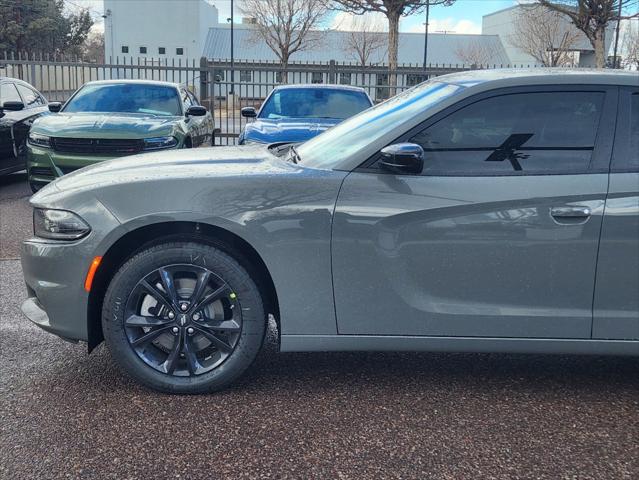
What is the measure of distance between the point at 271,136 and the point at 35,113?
455 centimetres

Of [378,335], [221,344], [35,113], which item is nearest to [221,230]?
[221,344]

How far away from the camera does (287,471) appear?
285cm

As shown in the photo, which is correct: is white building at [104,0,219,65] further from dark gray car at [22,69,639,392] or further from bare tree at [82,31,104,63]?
dark gray car at [22,69,639,392]

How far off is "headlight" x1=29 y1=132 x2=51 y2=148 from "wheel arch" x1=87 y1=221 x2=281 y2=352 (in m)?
5.27

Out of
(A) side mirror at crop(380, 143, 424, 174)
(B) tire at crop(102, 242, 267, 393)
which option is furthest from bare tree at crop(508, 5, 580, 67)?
(B) tire at crop(102, 242, 267, 393)

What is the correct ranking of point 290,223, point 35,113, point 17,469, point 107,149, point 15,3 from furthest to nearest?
1. point 15,3
2. point 35,113
3. point 107,149
4. point 290,223
5. point 17,469

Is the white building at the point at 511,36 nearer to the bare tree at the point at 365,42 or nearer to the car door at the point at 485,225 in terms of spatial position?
the bare tree at the point at 365,42

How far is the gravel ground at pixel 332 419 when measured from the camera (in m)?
2.89

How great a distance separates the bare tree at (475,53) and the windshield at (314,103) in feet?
135

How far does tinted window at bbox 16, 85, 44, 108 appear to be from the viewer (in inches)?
433

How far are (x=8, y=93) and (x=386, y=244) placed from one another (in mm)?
9279

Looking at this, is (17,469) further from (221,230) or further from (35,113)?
(35,113)

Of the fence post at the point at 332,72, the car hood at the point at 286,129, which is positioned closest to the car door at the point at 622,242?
the car hood at the point at 286,129

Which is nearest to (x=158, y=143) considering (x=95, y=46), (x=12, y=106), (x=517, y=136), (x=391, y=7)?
(x=12, y=106)
